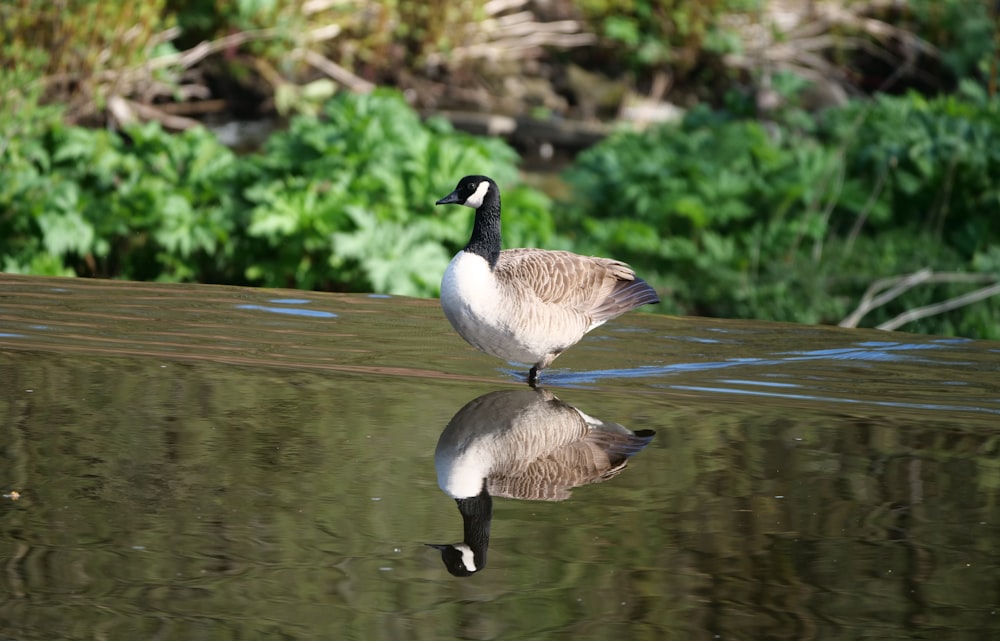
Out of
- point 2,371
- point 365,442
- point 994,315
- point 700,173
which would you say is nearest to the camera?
point 365,442

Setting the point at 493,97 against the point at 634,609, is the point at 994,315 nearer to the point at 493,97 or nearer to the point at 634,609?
the point at 634,609

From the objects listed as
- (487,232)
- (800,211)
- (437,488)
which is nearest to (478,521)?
(437,488)

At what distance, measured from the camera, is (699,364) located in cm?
504

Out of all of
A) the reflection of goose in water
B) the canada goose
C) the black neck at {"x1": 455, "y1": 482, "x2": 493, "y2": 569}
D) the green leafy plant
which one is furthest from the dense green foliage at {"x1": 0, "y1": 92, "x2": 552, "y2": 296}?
the black neck at {"x1": 455, "y1": 482, "x2": 493, "y2": 569}

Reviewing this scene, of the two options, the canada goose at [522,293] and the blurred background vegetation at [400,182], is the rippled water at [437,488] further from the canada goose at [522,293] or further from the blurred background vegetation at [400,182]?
the blurred background vegetation at [400,182]

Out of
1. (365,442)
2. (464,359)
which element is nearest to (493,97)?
(464,359)

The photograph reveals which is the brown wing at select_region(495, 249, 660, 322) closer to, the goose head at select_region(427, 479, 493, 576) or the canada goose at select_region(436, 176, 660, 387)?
the canada goose at select_region(436, 176, 660, 387)

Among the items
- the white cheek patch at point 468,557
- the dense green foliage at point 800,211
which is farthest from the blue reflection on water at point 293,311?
the dense green foliage at point 800,211

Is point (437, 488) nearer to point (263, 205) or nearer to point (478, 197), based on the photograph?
point (478, 197)

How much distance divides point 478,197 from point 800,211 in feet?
18.0

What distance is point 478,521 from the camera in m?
3.18

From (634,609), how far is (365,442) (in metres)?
1.31

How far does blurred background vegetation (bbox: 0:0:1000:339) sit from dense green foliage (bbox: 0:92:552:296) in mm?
17

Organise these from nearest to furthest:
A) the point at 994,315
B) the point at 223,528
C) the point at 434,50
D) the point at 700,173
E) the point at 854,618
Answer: the point at 854,618, the point at 223,528, the point at 994,315, the point at 700,173, the point at 434,50
